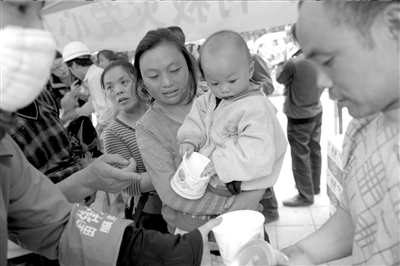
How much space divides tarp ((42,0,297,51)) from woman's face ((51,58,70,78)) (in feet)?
0.78

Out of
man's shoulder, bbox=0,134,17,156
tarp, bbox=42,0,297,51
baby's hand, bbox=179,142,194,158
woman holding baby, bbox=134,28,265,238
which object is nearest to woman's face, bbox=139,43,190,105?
woman holding baby, bbox=134,28,265,238

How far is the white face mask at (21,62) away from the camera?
74 centimetres

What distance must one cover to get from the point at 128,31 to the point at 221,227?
2985mm

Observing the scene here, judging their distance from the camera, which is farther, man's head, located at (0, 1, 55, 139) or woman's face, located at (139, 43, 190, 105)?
woman's face, located at (139, 43, 190, 105)

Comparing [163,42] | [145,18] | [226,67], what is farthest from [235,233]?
[145,18]

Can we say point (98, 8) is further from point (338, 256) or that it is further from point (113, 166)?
point (338, 256)

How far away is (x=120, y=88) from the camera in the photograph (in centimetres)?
258

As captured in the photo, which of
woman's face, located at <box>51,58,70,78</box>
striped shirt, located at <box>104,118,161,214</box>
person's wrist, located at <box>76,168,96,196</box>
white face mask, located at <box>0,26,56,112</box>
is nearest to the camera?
white face mask, located at <box>0,26,56,112</box>

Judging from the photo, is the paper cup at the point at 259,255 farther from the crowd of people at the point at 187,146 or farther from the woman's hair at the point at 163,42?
the woman's hair at the point at 163,42

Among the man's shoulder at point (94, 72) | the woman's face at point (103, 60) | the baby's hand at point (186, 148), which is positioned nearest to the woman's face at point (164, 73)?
the baby's hand at point (186, 148)

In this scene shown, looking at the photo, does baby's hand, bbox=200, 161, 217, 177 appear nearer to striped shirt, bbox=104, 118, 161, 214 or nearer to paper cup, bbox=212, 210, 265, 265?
paper cup, bbox=212, 210, 265, 265

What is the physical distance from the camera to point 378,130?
1032mm

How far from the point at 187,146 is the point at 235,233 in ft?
1.75

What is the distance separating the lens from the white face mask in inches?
29.2
